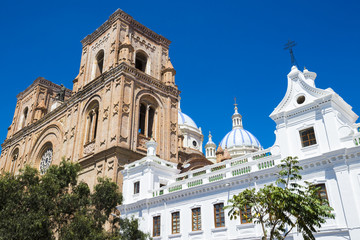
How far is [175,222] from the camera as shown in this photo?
84.5 ft

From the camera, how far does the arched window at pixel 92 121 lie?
141 feet

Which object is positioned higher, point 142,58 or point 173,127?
point 142,58

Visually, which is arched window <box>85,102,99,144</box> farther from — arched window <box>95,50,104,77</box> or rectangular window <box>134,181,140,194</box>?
rectangular window <box>134,181,140,194</box>

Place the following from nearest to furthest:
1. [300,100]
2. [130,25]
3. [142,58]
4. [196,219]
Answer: [300,100]
[196,219]
[130,25]
[142,58]

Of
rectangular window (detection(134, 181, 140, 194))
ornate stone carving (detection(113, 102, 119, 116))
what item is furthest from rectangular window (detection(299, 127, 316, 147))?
ornate stone carving (detection(113, 102, 119, 116))

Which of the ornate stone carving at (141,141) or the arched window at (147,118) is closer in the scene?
the ornate stone carving at (141,141)

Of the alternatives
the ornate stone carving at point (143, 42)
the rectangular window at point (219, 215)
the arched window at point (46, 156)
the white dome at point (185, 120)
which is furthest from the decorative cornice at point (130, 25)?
the rectangular window at point (219, 215)

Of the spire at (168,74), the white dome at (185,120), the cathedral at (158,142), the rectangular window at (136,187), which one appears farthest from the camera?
the white dome at (185,120)

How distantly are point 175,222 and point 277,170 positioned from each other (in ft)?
30.2

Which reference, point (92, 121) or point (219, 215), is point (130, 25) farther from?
point (219, 215)

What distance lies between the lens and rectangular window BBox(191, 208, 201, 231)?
24.4m

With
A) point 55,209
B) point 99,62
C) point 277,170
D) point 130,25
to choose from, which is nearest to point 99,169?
point 55,209

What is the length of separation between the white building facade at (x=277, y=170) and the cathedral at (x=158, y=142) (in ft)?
0.21

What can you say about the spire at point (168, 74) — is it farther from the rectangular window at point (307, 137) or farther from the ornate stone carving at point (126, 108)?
the rectangular window at point (307, 137)
